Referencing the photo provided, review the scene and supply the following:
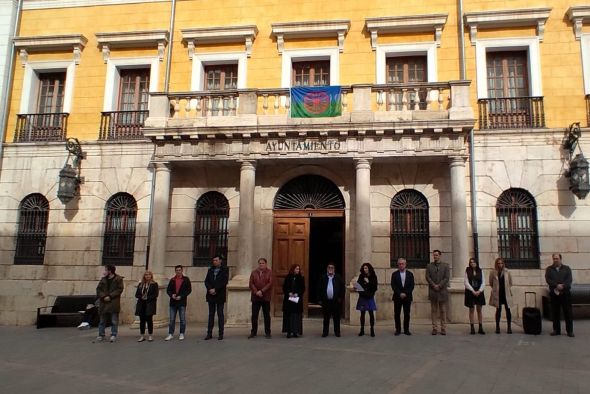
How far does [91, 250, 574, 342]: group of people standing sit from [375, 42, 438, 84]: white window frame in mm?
5983

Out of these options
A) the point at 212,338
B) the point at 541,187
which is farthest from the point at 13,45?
the point at 541,187

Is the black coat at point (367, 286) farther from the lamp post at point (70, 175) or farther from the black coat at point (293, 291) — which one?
the lamp post at point (70, 175)

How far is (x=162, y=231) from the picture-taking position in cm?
1384

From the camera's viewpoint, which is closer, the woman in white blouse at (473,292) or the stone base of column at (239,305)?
the woman in white blouse at (473,292)

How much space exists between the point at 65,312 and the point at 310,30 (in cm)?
1103

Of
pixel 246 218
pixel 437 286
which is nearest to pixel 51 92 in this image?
pixel 246 218

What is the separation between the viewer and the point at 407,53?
585 inches

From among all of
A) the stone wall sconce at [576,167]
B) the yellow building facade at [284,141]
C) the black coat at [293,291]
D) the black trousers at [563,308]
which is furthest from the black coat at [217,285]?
the stone wall sconce at [576,167]

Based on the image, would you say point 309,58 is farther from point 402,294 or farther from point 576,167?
point 576,167

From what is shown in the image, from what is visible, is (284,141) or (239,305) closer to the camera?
(239,305)

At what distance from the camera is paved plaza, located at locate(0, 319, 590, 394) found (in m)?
6.60

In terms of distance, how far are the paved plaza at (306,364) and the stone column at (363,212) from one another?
7.20 ft

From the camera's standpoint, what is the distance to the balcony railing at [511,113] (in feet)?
45.1

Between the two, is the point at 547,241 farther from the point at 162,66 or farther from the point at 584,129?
the point at 162,66
